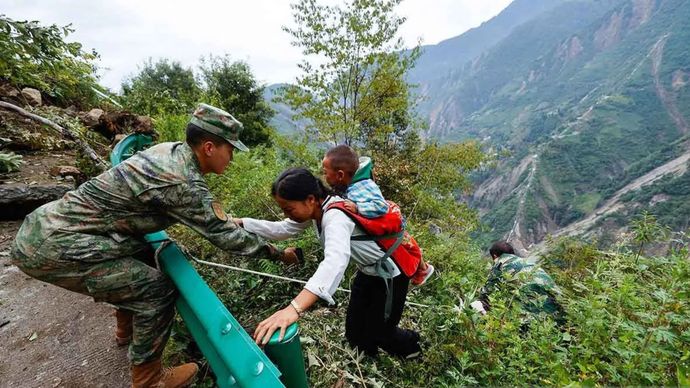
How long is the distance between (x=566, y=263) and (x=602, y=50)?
238500 millimetres

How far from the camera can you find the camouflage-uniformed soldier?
2895mm

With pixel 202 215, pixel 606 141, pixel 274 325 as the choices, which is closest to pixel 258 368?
pixel 274 325

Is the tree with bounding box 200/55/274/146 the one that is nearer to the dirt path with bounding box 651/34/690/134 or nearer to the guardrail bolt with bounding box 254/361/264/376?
the guardrail bolt with bounding box 254/361/264/376

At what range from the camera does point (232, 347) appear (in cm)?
133

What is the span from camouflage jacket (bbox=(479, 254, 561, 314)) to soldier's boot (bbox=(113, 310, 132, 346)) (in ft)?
9.36

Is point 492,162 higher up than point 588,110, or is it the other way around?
point 492,162

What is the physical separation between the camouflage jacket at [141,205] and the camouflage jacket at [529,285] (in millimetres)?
2208

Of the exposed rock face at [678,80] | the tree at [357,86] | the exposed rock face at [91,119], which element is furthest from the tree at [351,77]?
the exposed rock face at [678,80]

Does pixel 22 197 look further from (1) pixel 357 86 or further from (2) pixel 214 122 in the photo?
(1) pixel 357 86

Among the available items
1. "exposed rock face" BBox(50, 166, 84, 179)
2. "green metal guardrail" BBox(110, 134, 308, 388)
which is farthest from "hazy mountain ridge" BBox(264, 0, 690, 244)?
"green metal guardrail" BBox(110, 134, 308, 388)

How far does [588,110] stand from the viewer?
405 feet

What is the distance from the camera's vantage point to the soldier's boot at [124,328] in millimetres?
2572

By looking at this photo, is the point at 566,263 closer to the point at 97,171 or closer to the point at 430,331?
the point at 430,331

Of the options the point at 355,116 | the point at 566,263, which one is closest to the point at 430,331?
the point at 566,263
